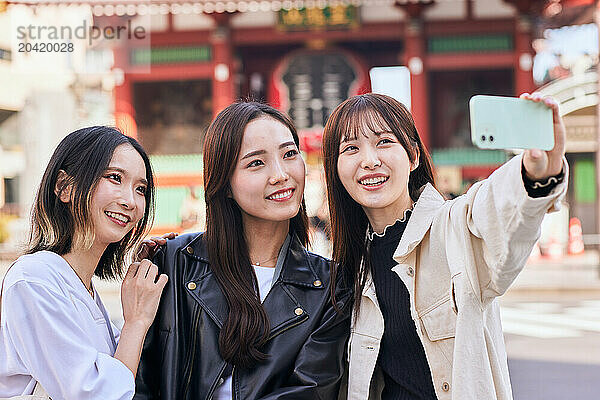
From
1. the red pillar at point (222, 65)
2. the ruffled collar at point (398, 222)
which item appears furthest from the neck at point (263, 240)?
the red pillar at point (222, 65)

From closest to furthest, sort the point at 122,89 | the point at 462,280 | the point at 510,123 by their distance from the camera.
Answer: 1. the point at 510,123
2. the point at 462,280
3. the point at 122,89

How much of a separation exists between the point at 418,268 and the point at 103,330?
0.96 metres

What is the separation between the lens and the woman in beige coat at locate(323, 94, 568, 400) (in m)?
1.74

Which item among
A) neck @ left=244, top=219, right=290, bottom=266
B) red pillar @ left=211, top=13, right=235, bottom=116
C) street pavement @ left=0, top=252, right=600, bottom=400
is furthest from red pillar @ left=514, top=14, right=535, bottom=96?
neck @ left=244, top=219, right=290, bottom=266

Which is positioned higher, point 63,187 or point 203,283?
point 63,187

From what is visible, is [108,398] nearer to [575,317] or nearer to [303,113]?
[575,317]

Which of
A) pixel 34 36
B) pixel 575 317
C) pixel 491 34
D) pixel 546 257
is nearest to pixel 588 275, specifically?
pixel 546 257

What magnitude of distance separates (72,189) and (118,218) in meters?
0.16

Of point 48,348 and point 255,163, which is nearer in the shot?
point 48,348

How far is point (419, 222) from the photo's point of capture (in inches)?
85.1

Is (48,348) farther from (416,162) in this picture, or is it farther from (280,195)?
(416,162)

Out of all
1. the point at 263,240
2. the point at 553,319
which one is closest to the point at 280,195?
the point at 263,240

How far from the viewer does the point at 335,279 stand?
91.0 inches

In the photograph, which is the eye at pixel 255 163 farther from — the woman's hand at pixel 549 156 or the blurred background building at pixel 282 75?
the blurred background building at pixel 282 75
